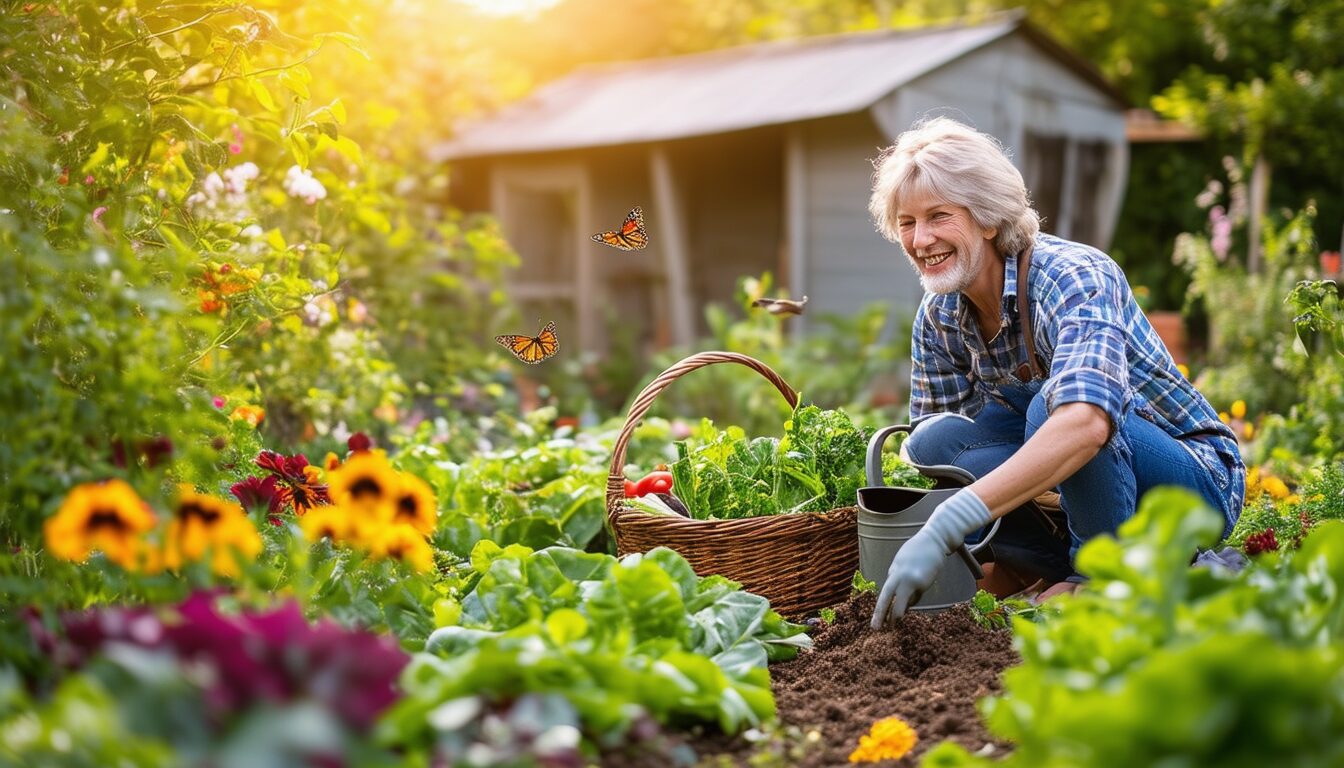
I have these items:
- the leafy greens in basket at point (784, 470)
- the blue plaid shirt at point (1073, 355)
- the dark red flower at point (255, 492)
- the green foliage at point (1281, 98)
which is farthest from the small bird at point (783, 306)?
the green foliage at point (1281, 98)

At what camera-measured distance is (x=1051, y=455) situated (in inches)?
90.0

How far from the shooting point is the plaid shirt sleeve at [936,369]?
3072 mm

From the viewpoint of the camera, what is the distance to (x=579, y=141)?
8.02 m

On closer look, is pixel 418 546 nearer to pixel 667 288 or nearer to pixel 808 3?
pixel 667 288

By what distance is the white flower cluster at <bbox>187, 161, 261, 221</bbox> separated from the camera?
10.6 ft

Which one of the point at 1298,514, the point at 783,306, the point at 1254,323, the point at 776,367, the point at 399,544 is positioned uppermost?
the point at 399,544

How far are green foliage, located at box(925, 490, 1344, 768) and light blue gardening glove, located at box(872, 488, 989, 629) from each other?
0.41 metres

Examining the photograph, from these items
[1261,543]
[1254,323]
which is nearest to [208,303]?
[1261,543]

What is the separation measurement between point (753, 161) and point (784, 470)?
6.97 m

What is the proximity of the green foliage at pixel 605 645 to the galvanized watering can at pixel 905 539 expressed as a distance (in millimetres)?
219

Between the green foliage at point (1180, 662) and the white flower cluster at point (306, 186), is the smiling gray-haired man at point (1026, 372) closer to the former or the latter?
the green foliage at point (1180, 662)

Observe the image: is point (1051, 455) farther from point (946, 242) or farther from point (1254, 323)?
point (1254, 323)

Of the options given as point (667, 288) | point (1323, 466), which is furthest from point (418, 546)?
point (667, 288)

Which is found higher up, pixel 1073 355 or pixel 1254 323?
pixel 1073 355
